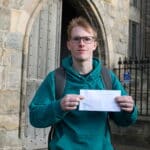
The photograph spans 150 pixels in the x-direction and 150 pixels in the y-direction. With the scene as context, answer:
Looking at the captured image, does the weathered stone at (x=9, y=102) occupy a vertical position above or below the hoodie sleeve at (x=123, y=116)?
below

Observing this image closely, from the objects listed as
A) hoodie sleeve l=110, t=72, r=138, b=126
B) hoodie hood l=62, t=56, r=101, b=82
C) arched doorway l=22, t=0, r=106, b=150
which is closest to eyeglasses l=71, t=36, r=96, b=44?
hoodie hood l=62, t=56, r=101, b=82

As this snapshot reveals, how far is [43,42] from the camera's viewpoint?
27.8ft

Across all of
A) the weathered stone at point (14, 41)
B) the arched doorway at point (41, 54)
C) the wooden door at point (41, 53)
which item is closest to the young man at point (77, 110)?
the weathered stone at point (14, 41)

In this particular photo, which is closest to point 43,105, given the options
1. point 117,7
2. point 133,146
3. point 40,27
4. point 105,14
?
point 40,27

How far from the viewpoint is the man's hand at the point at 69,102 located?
2.65 m

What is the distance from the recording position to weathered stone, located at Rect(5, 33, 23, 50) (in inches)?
290

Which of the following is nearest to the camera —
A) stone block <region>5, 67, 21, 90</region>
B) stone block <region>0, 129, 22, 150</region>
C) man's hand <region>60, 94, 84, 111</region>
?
man's hand <region>60, 94, 84, 111</region>

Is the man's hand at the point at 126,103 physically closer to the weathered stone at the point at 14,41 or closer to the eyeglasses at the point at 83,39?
the eyeglasses at the point at 83,39

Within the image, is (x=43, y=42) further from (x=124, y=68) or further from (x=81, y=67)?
(x=81, y=67)

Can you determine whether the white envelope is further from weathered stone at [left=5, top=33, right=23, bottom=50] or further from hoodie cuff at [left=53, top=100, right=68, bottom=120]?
weathered stone at [left=5, top=33, right=23, bottom=50]

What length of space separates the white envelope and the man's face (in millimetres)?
224

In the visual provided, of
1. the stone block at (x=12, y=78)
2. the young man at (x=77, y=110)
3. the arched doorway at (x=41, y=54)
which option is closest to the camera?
the young man at (x=77, y=110)

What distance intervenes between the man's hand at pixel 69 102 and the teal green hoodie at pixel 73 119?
0.05m

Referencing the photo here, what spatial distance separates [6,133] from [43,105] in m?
4.58
